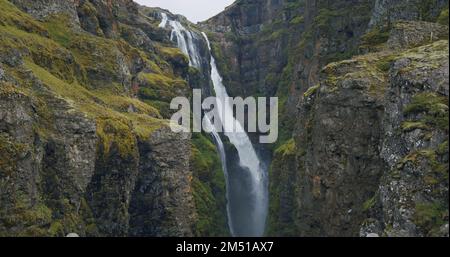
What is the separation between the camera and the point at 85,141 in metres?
54.5

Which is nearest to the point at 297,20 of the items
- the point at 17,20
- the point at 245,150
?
the point at 245,150

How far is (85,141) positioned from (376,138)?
27144 millimetres

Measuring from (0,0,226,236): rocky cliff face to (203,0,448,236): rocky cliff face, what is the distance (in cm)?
1358

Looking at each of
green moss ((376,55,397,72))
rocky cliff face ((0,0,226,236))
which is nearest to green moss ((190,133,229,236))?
rocky cliff face ((0,0,226,236))

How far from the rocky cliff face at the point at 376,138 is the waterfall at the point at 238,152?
1314cm

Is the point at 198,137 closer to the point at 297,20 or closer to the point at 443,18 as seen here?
the point at 297,20

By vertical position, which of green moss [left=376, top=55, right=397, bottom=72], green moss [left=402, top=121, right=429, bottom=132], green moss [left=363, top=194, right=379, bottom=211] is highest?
green moss [left=376, top=55, right=397, bottom=72]

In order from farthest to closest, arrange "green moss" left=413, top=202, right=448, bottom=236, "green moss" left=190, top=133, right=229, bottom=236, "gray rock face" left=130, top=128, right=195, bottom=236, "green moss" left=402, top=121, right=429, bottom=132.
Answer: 1. "green moss" left=190, top=133, right=229, bottom=236
2. "gray rock face" left=130, top=128, right=195, bottom=236
3. "green moss" left=402, top=121, right=429, bottom=132
4. "green moss" left=413, top=202, right=448, bottom=236

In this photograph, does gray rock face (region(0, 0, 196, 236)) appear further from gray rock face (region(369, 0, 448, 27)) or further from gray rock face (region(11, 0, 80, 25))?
gray rock face (region(369, 0, 448, 27))

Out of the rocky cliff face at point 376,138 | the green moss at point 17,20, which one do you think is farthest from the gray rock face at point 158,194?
the green moss at point 17,20

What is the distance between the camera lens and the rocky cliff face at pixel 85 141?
46.8 meters

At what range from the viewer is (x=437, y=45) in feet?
137

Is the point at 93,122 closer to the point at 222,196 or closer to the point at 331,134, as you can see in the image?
the point at 331,134

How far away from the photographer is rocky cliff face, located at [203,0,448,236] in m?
33.1
